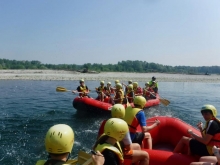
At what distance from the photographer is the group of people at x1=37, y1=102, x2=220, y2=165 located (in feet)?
6.80

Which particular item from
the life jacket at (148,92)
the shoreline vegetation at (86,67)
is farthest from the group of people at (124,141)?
the shoreline vegetation at (86,67)

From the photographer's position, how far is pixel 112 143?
279 centimetres

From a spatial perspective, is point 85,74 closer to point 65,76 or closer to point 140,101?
point 65,76

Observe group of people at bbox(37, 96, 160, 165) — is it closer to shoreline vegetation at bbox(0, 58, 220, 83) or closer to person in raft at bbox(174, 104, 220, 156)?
person in raft at bbox(174, 104, 220, 156)

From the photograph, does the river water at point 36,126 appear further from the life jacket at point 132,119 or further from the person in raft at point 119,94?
the life jacket at point 132,119

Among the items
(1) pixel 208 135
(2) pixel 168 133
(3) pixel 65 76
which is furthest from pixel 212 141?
(3) pixel 65 76

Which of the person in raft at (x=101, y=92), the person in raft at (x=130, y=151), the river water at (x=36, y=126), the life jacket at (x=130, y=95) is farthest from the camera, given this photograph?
the person in raft at (x=101, y=92)

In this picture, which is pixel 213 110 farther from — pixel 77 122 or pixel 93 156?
pixel 77 122

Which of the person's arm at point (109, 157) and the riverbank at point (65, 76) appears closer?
the person's arm at point (109, 157)

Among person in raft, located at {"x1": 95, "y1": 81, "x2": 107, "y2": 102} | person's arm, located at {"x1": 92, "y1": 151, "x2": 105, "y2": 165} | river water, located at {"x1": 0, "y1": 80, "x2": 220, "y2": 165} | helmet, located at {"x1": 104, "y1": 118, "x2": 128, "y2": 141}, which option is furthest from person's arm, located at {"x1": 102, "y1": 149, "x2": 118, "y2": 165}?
person in raft, located at {"x1": 95, "y1": 81, "x2": 107, "y2": 102}

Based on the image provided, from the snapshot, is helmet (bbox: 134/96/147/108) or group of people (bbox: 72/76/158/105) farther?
group of people (bbox: 72/76/158/105)

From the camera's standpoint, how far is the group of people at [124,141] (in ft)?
6.80

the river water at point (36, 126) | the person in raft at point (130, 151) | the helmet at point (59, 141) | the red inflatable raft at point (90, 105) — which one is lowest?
the river water at point (36, 126)

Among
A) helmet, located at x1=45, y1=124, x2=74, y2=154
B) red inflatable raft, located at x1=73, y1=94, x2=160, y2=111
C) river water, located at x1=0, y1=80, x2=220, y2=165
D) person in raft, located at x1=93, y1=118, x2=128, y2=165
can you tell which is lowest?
river water, located at x1=0, y1=80, x2=220, y2=165
